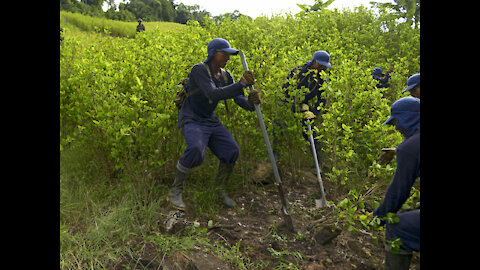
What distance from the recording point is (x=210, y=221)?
3488 mm

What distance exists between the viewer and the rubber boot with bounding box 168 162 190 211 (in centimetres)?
363

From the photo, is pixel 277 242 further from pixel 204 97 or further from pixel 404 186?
pixel 204 97

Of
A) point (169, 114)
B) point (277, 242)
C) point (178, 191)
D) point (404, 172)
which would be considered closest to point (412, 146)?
point (404, 172)


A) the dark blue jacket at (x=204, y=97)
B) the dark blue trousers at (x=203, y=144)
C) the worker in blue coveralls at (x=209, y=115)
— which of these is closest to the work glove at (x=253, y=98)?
the worker in blue coveralls at (x=209, y=115)

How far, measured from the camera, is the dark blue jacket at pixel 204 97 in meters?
3.47

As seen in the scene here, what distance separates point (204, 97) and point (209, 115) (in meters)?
0.24

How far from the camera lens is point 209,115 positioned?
3.88 m

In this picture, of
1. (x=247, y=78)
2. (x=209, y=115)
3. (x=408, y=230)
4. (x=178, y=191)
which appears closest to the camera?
(x=408, y=230)

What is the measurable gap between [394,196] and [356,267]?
1.23 metres

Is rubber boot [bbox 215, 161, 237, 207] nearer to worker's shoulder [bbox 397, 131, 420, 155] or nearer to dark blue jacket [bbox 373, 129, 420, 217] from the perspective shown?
dark blue jacket [bbox 373, 129, 420, 217]

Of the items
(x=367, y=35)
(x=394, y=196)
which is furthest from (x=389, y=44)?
(x=394, y=196)

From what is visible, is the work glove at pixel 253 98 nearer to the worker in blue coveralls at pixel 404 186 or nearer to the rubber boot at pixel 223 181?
the rubber boot at pixel 223 181

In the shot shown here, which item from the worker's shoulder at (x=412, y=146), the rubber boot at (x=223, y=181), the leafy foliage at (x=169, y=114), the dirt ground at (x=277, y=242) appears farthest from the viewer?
the rubber boot at (x=223, y=181)
